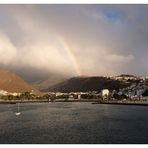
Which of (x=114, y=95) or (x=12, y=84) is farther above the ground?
(x=12, y=84)

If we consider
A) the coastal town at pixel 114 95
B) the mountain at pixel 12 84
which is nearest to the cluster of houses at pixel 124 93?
the coastal town at pixel 114 95

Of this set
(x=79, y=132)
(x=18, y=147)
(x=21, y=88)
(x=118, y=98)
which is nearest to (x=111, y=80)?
(x=118, y=98)

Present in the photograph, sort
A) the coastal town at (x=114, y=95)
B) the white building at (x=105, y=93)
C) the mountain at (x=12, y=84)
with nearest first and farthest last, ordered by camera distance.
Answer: the coastal town at (x=114, y=95)
the white building at (x=105, y=93)
the mountain at (x=12, y=84)

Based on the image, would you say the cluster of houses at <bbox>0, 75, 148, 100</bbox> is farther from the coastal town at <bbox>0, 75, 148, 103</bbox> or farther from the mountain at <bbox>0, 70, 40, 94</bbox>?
the mountain at <bbox>0, 70, 40, 94</bbox>

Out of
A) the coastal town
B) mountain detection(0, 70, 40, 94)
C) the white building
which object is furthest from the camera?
mountain detection(0, 70, 40, 94)

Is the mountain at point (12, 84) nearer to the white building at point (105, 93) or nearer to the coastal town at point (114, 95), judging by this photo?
the coastal town at point (114, 95)

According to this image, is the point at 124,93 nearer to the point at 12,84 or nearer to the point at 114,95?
the point at 114,95

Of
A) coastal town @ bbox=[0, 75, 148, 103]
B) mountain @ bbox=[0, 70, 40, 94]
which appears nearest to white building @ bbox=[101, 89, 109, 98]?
coastal town @ bbox=[0, 75, 148, 103]

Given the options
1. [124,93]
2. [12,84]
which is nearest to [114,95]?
[124,93]
